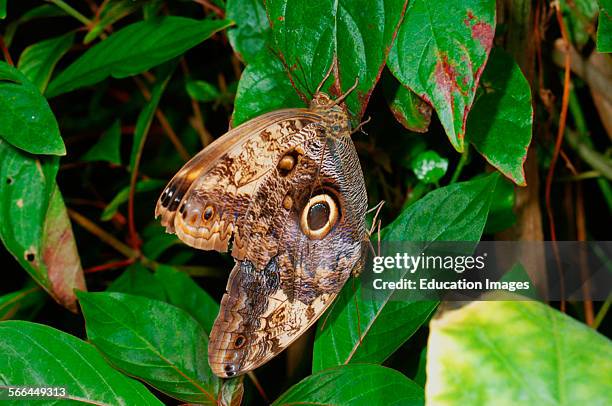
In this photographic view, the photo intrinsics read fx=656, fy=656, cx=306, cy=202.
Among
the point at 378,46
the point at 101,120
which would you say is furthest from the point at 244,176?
the point at 101,120

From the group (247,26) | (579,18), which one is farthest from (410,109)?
(579,18)

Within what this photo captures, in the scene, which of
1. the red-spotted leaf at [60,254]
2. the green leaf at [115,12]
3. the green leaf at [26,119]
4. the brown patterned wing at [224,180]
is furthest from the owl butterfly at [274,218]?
the green leaf at [115,12]

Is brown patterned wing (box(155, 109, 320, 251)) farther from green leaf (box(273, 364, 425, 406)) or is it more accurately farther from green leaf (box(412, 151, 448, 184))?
green leaf (box(412, 151, 448, 184))

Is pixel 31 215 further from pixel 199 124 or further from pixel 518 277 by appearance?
pixel 518 277

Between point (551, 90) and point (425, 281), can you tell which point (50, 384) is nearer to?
point (425, 281)

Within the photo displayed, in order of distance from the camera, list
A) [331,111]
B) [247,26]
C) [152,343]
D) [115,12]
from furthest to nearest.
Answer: [115,12]
[247,26]
[152,343]
[331,111]
